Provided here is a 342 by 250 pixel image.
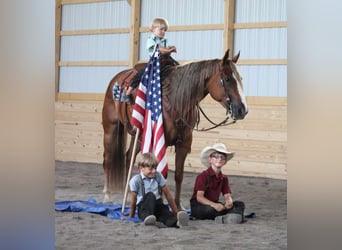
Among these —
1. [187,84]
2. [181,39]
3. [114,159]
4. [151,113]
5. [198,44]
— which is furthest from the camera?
[181,39]

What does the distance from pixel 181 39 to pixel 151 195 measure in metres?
4.42

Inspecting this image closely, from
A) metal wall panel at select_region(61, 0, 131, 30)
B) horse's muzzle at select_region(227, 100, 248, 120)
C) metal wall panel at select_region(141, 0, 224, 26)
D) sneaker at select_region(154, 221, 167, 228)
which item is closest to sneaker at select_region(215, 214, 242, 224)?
sneaker at select_region(154, 221, 167, 228)

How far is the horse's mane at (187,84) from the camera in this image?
14.0 ft

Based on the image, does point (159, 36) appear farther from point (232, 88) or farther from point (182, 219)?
point (182, 219)

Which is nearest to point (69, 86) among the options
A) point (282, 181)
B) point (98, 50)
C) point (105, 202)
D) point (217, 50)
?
point (98, 50)

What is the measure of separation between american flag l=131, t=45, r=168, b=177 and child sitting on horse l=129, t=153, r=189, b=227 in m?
0.33

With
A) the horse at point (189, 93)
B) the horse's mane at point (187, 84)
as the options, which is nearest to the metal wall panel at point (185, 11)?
the horse at point (189, 93)

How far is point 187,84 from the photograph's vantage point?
Result: 14.0 ft

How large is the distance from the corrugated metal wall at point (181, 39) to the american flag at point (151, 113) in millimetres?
3158

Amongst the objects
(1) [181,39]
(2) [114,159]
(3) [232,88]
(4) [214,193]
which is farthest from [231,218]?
(1) [181,39]

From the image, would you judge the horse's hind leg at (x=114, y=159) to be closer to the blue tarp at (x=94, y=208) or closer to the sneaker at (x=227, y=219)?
the blue tarp at (x=94, y=208)

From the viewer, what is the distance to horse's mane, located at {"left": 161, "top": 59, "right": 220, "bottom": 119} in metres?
4.25
